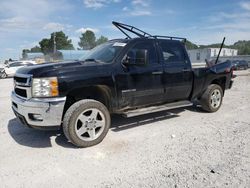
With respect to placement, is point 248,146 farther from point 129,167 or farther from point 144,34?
point 144,34

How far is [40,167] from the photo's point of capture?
359 cm

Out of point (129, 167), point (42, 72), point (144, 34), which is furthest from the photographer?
point (144, 34)

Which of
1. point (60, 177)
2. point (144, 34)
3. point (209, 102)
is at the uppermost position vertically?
point (144, 34)

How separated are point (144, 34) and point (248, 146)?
340 cm

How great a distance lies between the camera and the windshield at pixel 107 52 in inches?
193

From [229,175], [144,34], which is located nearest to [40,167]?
[229,175]

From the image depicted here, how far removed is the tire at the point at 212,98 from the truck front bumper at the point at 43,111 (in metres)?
4.03

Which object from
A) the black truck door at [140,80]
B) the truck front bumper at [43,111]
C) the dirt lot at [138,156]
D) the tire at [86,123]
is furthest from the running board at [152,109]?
the truck front bumper at [43,111]

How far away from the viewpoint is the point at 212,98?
6598mm

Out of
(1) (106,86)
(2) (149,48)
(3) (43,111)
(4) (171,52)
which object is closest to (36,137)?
(3) (43,111)

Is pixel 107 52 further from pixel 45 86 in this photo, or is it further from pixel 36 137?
pixel 36 137

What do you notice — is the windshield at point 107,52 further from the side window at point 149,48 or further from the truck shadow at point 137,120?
the truck shadow at point 137,120

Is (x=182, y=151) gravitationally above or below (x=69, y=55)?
below

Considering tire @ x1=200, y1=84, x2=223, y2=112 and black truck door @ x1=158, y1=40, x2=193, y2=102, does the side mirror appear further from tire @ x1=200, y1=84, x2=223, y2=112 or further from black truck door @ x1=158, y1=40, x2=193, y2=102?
tire @ x1=200, y1=84, x2=223, y2=112
